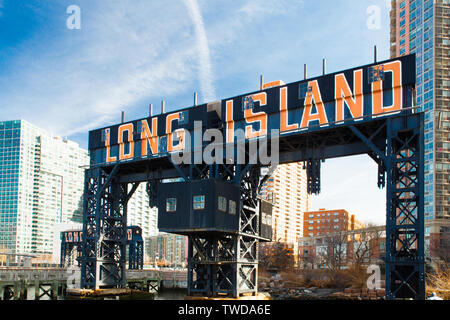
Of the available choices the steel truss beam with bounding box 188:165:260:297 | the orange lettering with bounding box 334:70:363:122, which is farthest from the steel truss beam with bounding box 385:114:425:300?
the steel truss beam with bounding box 188:165:260:297

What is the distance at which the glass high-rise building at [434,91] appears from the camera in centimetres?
11012

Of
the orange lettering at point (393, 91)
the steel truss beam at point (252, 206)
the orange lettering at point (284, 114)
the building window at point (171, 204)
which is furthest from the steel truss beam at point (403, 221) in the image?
the building window at point (171, 204)

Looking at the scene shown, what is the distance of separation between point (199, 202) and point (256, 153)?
709cm

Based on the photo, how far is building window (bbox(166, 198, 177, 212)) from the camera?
141ft

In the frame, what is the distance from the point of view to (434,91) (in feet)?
369

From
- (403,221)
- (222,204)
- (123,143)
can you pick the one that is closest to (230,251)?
(222,204)

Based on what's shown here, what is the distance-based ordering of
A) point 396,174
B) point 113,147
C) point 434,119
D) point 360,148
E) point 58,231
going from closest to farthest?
point 396,174
point 360,148
point 113,147
point 434,119
point 58,231

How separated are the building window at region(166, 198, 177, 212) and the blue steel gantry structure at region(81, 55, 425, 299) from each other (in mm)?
93

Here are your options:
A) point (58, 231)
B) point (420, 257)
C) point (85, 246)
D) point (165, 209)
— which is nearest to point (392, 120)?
point (420, 257)

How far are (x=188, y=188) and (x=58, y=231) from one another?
163378mm

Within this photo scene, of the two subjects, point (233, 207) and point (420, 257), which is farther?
point (233, 207)

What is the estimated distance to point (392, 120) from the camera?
36812 mm
